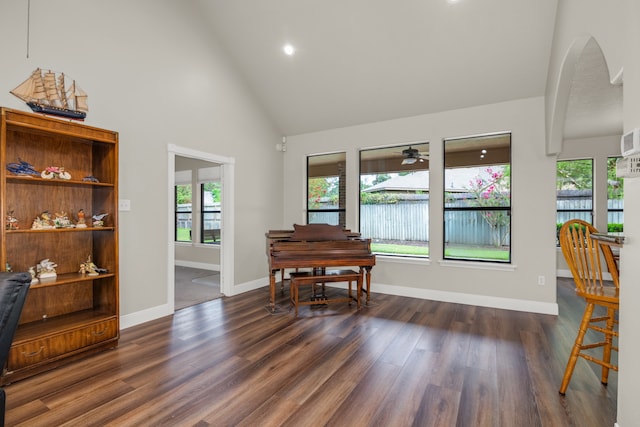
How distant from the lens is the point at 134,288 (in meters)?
3.59

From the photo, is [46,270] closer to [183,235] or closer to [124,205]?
[124,205]

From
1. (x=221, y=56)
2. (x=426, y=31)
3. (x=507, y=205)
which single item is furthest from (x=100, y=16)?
(x=507, y=205)

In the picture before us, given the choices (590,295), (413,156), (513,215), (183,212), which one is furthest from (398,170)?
(183,212)

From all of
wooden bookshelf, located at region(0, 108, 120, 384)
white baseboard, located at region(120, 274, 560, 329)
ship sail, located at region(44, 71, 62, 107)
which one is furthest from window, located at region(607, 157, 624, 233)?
ship sail, located at region(44, 71, 62, 107)

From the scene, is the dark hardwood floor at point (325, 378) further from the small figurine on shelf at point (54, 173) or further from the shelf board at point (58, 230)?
the small figurine on shelf at point (54, 173)

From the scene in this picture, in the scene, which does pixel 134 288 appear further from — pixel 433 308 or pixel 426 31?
pixel 426 31

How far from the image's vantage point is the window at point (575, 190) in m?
6.18

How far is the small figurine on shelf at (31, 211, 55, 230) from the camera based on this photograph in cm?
267

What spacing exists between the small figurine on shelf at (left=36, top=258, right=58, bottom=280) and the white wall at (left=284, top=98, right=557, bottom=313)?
12.7 ft

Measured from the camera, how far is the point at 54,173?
2713 mm

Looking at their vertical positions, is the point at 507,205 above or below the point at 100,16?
below

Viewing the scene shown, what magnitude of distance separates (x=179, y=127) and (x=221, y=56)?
138 cm

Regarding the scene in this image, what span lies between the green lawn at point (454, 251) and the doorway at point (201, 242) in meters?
2.42

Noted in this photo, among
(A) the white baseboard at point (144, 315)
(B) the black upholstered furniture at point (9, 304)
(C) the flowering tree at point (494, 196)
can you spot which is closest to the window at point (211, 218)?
(A) the white baseboard at point (144, 315)
